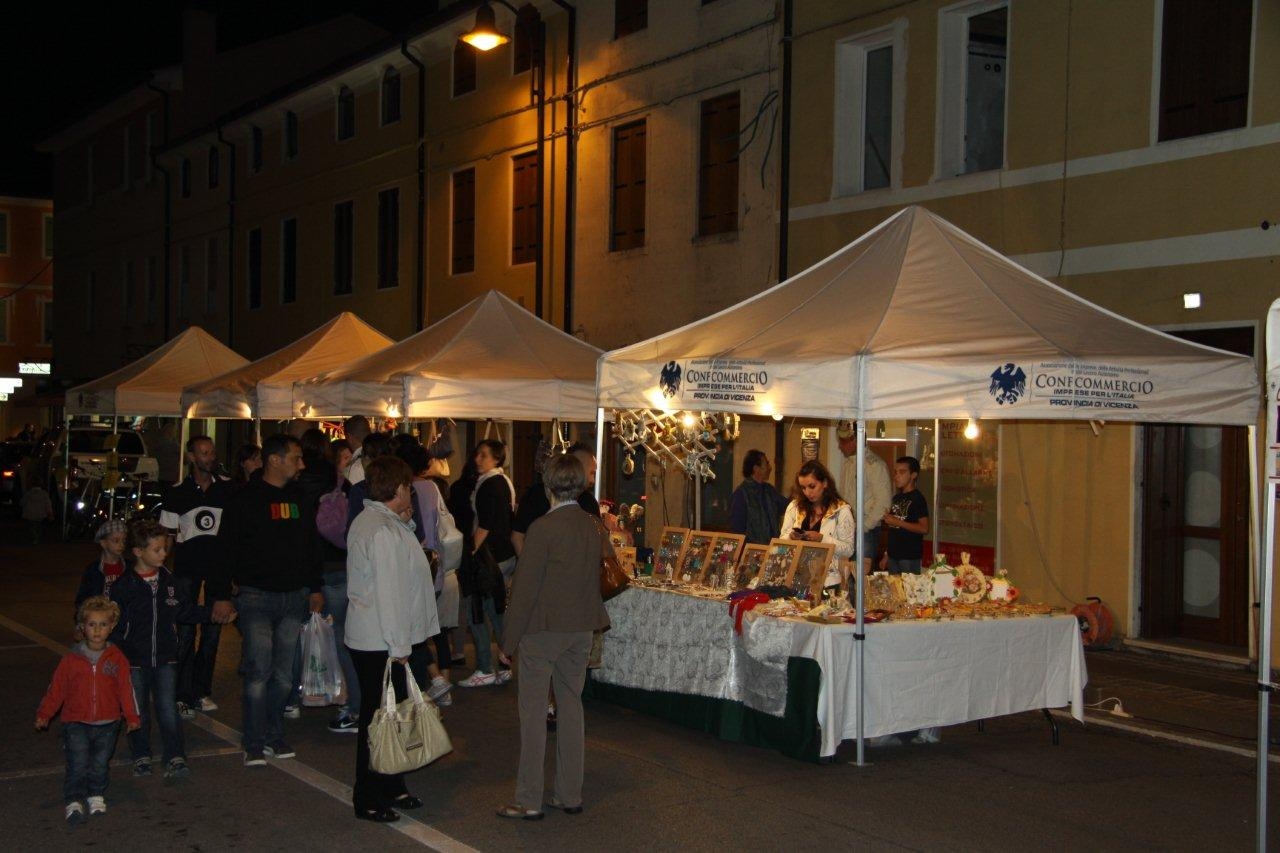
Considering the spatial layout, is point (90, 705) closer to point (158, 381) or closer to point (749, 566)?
point (749, 566)

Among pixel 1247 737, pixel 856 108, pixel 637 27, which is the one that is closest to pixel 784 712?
pixel 1247 737

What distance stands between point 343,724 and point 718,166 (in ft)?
35.7

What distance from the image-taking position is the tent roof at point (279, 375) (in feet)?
53.3

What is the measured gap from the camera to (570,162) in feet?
67.2

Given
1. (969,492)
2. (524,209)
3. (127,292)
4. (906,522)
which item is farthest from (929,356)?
(127,292)

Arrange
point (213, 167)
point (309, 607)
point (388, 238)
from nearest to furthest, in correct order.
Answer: point (309, 607), point (388, 238), point (213, 167)

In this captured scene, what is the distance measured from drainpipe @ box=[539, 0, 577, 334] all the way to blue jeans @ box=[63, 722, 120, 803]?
1397 cm

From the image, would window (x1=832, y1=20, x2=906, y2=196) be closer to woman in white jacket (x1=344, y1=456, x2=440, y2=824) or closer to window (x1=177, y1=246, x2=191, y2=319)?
woman in white jacket (x1=344, y1=456, x2=440, y2=824)

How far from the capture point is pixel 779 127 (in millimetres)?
16547

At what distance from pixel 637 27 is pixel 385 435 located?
11.3 meters

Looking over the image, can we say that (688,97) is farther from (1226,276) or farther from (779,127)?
(1226,276)

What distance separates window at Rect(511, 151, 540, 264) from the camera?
2144cm

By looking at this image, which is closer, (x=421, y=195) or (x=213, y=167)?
(x=421, y=195)

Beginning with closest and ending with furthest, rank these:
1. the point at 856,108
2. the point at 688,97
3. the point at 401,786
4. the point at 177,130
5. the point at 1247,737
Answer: the point at 401,786 → the point at 1247,737 → the point at 856,108 → the point at 688,97 → the point at 177,130
